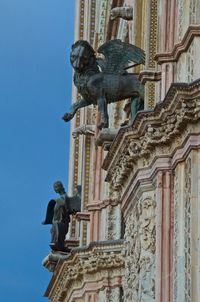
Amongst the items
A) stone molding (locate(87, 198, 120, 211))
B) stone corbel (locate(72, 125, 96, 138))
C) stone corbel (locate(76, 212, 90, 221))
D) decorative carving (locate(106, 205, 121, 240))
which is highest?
stone corbel (locate(72, 125, 96, 138))

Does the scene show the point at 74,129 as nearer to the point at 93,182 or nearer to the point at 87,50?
the point at 93,182

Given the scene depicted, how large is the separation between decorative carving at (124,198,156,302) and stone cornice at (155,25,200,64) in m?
2.15

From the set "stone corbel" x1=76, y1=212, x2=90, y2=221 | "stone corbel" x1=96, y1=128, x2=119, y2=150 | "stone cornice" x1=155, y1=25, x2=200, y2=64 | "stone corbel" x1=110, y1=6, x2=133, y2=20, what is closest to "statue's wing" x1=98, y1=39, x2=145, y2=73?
"stone corbel" x1=96, y1=128, x2=119, y2=150

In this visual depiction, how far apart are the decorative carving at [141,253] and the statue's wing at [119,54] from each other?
123 inches

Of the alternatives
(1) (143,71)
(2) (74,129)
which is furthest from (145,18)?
(2) (74,129)

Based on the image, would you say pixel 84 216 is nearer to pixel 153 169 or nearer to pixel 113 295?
pixel 113 295

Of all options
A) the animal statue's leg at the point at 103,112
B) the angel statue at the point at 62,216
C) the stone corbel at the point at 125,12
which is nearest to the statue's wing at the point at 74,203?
the angel statue at the point at 62,216

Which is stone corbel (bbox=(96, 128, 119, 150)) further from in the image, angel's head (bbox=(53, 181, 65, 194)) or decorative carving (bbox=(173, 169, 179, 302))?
angel's head (bbox=(53, 181, 65, 194))

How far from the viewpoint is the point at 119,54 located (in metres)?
27.7

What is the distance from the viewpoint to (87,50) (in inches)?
1111

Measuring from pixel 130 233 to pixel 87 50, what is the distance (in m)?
4.52

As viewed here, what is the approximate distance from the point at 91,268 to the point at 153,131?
8945 mm

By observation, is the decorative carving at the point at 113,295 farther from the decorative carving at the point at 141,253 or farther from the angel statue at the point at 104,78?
the decorative carving at the point at 141,253

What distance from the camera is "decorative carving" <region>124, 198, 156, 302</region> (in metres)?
23.7
